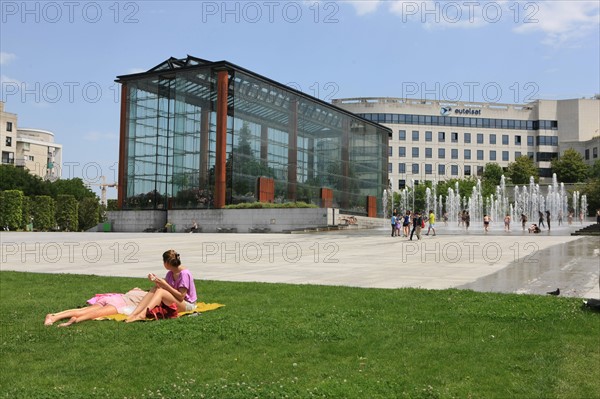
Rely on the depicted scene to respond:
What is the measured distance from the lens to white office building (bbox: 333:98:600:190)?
4333 inches

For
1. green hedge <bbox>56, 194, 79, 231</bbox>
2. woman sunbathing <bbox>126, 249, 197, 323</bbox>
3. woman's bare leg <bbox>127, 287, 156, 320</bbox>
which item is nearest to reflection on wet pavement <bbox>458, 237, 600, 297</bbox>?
woman sunbathing <bbox>126, 249, 197, 323</bbox>

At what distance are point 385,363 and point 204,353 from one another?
Result: 2.16 m

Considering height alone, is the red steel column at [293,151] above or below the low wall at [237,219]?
above

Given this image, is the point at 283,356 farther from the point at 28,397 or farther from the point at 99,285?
the point at 99,285

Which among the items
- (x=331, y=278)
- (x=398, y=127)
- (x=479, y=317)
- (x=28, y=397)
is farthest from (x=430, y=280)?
(x=398, y=127)

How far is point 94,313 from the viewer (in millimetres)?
8891

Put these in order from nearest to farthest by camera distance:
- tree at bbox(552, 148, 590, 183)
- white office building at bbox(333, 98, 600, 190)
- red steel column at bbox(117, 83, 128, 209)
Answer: red steel column at bbox(117, 83, 128, 209) < tree at bbox(552, 148, 590, 183) < white office building at bbox(333, 98, 600, 190)

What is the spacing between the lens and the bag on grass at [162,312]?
→ 8.94 metres

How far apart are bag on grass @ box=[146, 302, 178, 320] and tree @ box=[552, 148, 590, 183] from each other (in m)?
104

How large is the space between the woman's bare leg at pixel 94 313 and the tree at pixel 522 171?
330 ft

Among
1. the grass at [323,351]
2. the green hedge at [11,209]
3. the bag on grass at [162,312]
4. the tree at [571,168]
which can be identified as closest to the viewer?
the grass at [323,351]

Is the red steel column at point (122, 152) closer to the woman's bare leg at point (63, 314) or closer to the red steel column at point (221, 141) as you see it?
the red steel column at point (221, 141)

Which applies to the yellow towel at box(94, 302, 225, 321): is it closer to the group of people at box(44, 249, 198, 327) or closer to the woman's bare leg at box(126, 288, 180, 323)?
the group of people at box(44, 249, 198, 327)

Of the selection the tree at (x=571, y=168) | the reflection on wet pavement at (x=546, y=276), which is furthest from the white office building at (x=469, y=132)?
the reflection on wet pavement at (x=546, y=276)
